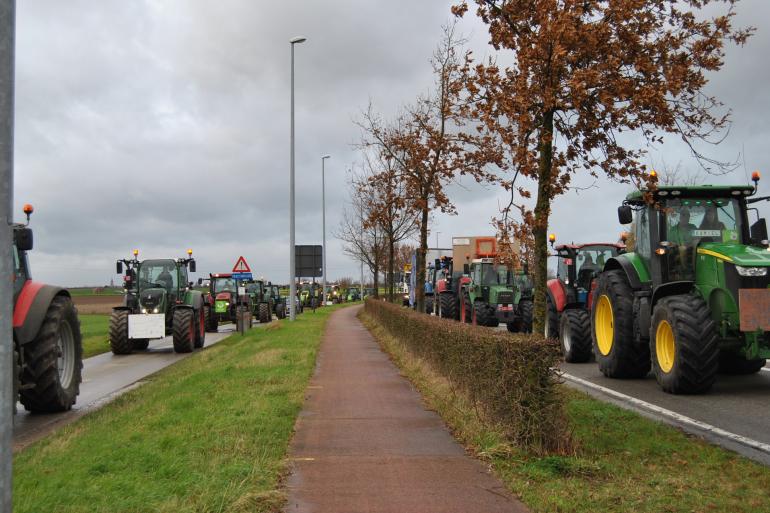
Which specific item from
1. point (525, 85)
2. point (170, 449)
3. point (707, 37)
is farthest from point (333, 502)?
point (707, 37)

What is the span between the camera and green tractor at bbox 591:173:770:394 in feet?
30.9

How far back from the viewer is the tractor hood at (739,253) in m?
9.52

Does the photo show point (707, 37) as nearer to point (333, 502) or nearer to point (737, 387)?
point (737, 387)

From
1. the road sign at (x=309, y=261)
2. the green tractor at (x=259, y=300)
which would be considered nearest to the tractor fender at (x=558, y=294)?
the road sign at (x=309, y=261)

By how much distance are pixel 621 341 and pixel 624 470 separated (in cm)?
609

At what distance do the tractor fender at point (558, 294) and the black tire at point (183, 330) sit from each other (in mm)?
9699

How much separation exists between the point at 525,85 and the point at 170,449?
513 cm

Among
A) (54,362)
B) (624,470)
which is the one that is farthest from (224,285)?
(624,470)

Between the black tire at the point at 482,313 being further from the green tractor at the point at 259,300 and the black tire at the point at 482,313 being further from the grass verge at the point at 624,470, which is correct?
the green tractor at the point at 259,300

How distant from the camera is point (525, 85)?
25.9 feet

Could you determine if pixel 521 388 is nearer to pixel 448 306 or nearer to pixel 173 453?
pixel 173 453

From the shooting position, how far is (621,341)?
11656 mm

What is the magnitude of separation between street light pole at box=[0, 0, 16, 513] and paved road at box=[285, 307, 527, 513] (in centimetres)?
212

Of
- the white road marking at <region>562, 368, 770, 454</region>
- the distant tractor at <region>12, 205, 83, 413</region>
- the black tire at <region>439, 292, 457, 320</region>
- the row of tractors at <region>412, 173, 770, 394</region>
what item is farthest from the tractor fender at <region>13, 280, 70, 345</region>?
the black tire at <region>439, 292, 457, 320</region>
